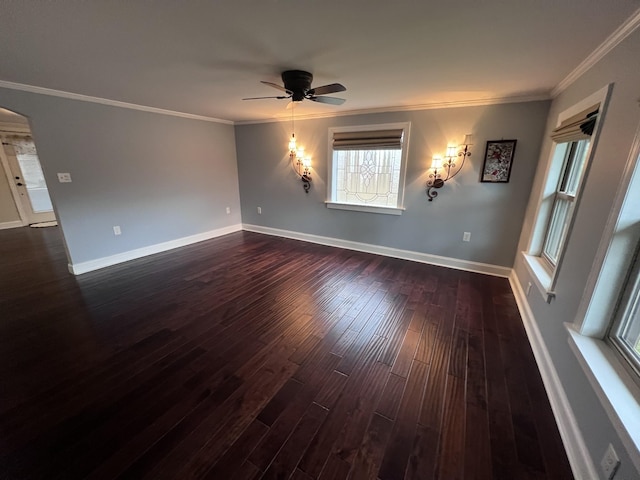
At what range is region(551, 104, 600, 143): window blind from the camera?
1708mm

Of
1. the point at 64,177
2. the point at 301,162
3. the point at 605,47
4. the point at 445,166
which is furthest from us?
the point at 301,162

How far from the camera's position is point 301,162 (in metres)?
4.71

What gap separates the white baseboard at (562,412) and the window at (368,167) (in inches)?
93.7

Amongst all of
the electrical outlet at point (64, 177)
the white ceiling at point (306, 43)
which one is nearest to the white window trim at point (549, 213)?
the white ceiling at point (306, 43)

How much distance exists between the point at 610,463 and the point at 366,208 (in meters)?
3.59

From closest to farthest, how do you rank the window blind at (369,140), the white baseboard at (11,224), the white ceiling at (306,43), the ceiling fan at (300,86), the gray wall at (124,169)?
the white ceiling at (306,43) < the ceiling fan at (300,86) < the gray wall at (124,169) < the window blind at (369,140) < the white baseboard at (11,224)

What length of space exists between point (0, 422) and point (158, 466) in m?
1.11

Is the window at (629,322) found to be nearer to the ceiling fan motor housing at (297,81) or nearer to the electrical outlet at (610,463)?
the electrical outlet at (610,463)

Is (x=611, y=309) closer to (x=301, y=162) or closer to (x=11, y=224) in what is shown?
(x=301, y=162)

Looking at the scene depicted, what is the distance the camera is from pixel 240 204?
5754 millimetres

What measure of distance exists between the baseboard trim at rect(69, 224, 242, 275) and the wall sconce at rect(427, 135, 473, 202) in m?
4.17

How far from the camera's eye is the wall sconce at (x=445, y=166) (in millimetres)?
3404

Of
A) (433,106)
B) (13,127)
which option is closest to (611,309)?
(433,106)

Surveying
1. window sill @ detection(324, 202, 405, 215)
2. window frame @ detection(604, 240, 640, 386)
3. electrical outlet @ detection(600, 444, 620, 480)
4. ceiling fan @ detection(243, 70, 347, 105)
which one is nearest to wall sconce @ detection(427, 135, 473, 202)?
window sill @ detection(324, 202, 405, 215)
